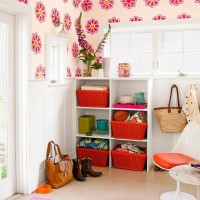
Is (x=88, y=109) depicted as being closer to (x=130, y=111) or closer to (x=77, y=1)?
(x=130, y=111)

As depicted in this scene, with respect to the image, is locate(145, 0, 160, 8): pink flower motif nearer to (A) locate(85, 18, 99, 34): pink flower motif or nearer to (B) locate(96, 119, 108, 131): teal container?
(A) locate(85, 18, 99, 34): pink flower motif

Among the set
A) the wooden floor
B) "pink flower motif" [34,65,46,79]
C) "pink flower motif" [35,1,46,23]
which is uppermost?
"pink flower motif" [35,1,46,23]

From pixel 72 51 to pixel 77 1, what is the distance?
706 millimetres

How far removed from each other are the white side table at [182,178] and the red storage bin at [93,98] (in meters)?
1.46

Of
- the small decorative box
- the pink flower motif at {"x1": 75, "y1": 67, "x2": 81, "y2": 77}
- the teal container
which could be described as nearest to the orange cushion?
the teal container

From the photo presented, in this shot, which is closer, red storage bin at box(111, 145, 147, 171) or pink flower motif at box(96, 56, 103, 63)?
red storage bin at box(111, 145, 147, 171)

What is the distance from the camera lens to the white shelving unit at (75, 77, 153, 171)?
3979 millimetres

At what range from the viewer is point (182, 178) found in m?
2.69

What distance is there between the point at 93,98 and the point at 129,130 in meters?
0.64

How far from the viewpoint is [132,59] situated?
440 cm

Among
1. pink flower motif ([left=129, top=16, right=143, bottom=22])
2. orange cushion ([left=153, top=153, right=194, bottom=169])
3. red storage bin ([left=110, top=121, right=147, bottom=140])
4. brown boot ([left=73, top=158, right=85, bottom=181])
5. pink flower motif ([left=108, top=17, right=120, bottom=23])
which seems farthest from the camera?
pink flower motif ([left=108, top=17, right=120, bottom=23])

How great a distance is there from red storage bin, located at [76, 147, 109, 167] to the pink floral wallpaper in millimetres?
1037

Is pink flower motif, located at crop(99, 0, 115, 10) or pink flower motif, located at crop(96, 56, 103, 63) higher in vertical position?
pink flower motif, located at crop(99, 0, 115, 10)

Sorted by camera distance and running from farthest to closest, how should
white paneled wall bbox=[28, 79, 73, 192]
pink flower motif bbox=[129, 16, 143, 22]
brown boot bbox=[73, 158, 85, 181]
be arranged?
pink flower motif bbox=[129, 16, 143, 22], brown boot bbox=[73, 158, 85, 181], white paneled wall bbox=[28, 79, 73, 192]
